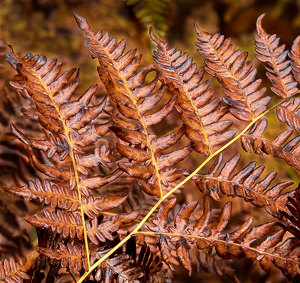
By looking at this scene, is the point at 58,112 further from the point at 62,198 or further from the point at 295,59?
the point at 295,59

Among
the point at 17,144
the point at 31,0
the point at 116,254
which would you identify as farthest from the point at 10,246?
the point at 31,0

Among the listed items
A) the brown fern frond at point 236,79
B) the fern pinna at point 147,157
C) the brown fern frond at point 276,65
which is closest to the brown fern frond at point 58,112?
the fern pinna at point 147,157

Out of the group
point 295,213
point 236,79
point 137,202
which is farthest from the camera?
point 137,202

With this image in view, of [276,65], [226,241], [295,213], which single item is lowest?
[226,241]

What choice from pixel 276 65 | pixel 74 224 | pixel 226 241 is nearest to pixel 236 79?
pixel 276 65

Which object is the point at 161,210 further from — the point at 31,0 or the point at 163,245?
the point at 31,0

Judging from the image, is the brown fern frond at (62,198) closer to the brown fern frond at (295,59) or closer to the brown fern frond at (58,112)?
the brown fern frond at (58,112)

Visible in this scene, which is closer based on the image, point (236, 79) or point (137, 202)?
point (236, 79)
